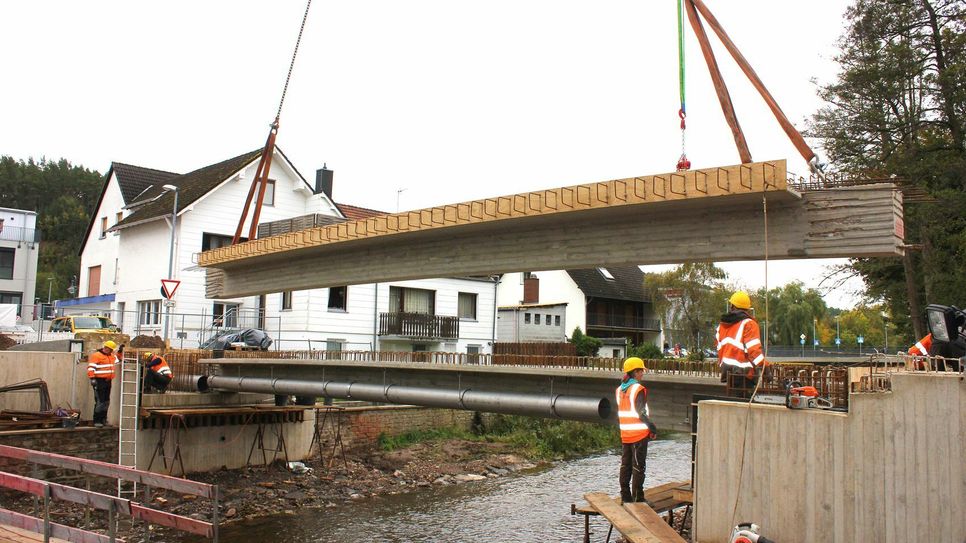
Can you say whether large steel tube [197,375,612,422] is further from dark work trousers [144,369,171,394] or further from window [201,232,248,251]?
window [201,232,248,251]

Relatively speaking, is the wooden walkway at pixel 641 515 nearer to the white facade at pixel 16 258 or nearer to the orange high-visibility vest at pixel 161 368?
the orange high-visibility vest at pixel 161 368

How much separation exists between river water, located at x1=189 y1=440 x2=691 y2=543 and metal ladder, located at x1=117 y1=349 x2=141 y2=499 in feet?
11.0

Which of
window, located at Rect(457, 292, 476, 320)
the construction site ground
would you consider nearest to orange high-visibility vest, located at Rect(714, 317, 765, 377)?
the construction site ground

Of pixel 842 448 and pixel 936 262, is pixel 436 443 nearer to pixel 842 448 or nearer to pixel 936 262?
pixel 936 262

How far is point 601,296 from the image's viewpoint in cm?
5094

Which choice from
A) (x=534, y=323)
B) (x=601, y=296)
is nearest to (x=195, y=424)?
(x=534, y=323)

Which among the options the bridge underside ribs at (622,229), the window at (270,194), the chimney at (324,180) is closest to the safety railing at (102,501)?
the bridge underside ribs at (622,229)

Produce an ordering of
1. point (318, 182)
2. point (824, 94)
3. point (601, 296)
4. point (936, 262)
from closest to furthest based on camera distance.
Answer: point (936, 262) < point (824, 94) < point (318, 182) < point (601, 296)

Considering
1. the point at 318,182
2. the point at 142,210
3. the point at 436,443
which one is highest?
the point at 318,182

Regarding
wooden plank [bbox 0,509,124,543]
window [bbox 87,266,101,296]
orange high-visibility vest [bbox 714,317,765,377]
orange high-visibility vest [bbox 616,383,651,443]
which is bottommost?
wooden plank [bbox 0,509,124,543]

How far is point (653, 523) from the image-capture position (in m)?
8.66

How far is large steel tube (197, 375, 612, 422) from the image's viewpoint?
12953 mm

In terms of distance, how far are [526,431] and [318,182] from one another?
17.2m

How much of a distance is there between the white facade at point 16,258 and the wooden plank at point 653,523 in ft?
171
